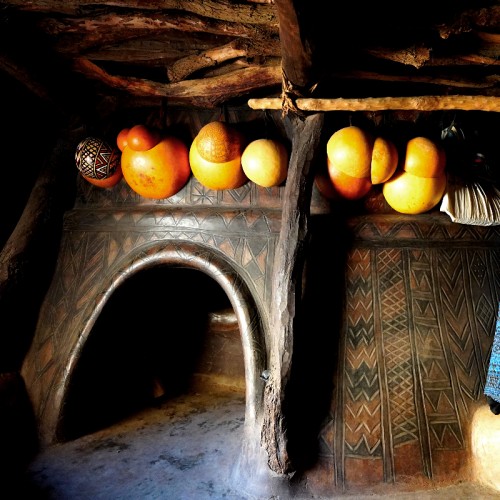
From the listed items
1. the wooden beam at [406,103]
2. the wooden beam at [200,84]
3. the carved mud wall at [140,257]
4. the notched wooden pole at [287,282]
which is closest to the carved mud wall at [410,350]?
the notched wooden pole at [287,282]

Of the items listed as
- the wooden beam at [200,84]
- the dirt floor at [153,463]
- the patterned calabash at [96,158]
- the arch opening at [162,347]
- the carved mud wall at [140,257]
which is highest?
the wooden beam at [200,84]

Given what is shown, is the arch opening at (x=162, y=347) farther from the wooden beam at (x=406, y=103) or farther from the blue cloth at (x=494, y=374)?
the blue cloth at (x=494, y=374)

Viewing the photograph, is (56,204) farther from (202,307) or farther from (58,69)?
(202,307)

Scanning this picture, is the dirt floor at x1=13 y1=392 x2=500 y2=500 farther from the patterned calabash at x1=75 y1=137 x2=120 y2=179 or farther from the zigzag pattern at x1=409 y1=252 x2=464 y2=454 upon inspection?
the patterned calabash at x1=75 y1=137 x2=120 y2=179

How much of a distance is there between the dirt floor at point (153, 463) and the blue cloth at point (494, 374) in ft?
1.76

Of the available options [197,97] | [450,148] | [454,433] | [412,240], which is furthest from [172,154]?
[454,433]

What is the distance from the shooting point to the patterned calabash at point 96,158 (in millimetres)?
2943

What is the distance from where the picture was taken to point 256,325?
2623 mm

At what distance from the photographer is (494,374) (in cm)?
235

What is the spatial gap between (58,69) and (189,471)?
2747 millimetres

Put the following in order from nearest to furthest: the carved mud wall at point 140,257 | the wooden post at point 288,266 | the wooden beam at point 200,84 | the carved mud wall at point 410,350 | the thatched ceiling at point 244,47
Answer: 1. the thatched ceiling at point 244,47
2. the wooden post at point 288,266
3. the carved mud wall at point 410,350
4. the wooden beam at point 200,84
5. the carved mud wall at point 140,257

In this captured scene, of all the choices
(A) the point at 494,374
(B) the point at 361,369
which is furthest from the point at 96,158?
(A) the point at 494,374

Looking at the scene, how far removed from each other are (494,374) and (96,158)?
300cm

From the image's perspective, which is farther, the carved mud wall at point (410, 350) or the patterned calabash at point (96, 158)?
the patterned calabash at point (96, 158)
